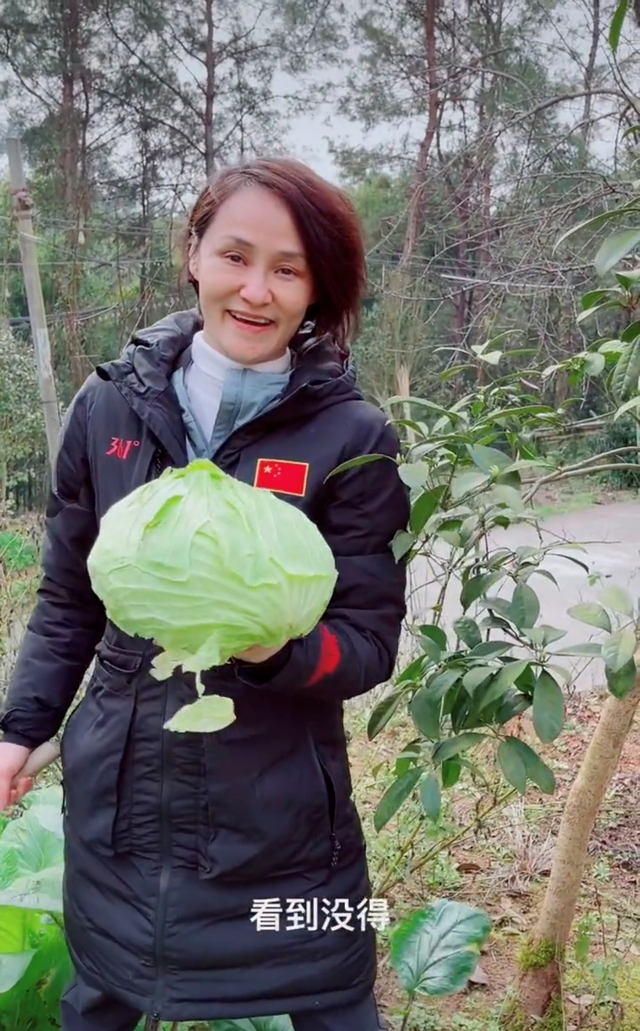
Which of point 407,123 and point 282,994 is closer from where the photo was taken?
point 282,994

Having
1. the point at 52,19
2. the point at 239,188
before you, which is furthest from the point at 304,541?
the point at 52,19

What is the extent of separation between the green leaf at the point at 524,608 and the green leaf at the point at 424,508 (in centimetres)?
14

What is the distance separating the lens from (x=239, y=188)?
97cm

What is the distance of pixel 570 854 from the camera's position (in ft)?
4.43

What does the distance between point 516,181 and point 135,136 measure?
15.4 ft

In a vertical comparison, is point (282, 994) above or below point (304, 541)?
below

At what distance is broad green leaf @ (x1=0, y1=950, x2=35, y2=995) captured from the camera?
122 centimetres

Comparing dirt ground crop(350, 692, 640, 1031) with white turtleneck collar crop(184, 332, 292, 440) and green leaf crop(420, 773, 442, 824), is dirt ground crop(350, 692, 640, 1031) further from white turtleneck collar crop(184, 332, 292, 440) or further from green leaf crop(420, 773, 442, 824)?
white turtleneck collar crop(184, 332, 292, 440)

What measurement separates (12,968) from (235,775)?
2.00 ft

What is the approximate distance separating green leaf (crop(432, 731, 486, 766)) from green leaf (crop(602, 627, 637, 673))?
0.88 feet

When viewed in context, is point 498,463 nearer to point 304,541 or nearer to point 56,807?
point 304,541

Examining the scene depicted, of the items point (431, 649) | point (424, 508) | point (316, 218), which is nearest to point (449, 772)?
point (431, 649)

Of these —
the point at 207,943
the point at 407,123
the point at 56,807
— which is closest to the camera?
the point at 207,943

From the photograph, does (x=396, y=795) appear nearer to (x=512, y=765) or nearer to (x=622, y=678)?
(x=512, y=765)
